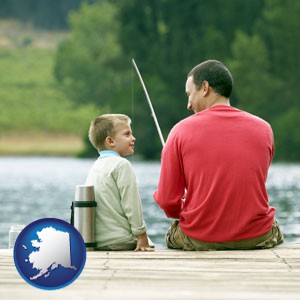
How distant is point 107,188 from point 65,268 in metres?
1.40

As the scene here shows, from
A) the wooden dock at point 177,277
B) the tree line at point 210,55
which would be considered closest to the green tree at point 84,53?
the tree line at point 210,55

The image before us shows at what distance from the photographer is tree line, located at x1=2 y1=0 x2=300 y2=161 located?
4381 centimetres

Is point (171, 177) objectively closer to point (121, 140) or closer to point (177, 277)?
point (121, 140)

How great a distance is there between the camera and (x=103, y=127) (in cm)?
469

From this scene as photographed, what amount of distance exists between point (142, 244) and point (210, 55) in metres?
41.8

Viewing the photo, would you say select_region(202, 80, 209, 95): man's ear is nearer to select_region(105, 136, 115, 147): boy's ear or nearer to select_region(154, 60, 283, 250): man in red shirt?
select_region(154, 60, 283, 250): man in red shirt

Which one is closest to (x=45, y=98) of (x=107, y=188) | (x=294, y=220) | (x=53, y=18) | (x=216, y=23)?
(x=53, y=18)

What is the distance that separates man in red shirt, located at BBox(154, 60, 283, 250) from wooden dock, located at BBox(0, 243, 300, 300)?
0.12 m

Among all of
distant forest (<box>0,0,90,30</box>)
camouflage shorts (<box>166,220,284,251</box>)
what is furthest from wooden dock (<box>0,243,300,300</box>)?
distant forest (<box>0,0,90,30</box>)

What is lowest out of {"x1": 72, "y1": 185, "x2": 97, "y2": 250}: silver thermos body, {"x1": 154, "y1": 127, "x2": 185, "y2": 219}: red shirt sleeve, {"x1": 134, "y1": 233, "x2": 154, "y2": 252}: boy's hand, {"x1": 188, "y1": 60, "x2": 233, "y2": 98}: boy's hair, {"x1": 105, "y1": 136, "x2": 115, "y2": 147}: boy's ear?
{"x1": 134, "y1": 233, "x2": 154, "y2": 252}: boy's hand

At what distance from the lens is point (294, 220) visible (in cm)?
1579

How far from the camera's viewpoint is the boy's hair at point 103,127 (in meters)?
4.68

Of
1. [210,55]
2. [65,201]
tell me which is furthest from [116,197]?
[210,55]

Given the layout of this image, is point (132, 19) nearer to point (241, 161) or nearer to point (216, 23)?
point (216, 23)
